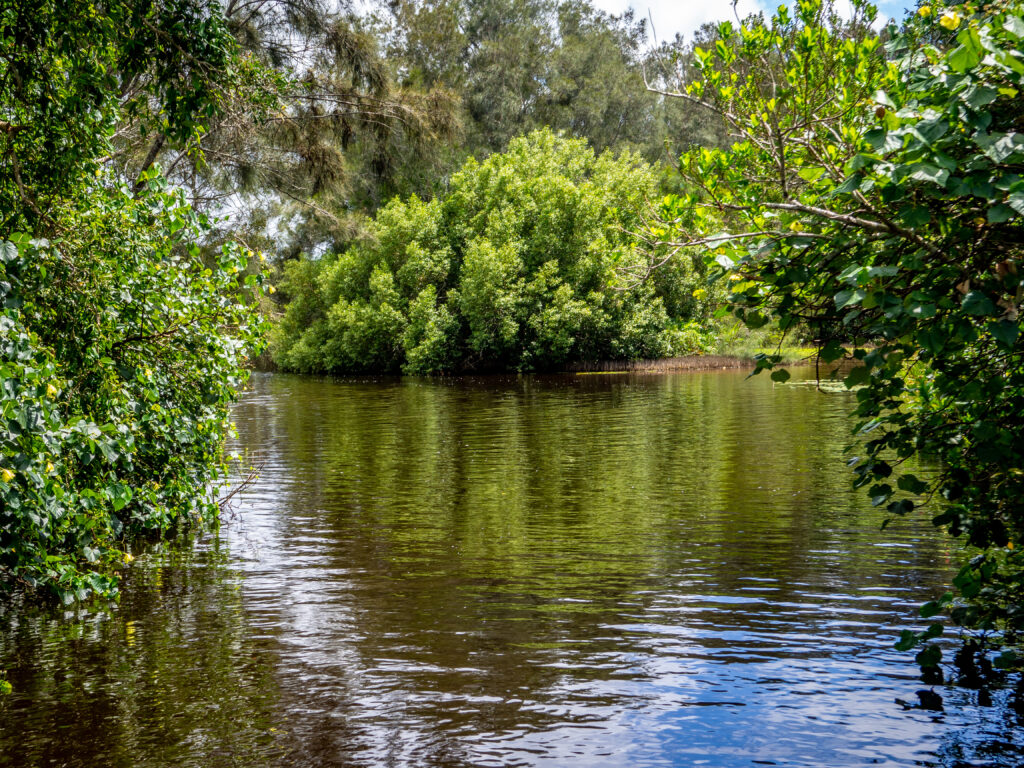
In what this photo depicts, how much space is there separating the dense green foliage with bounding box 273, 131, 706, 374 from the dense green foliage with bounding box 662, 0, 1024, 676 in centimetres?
3380

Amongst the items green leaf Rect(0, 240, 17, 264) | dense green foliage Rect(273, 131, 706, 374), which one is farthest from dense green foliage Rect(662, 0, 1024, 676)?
dense green foliage Rect(273, 131, 706, 374)

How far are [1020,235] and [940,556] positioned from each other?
570 cm

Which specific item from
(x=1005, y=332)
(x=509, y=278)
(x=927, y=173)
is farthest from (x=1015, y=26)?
(x=509, y=278)

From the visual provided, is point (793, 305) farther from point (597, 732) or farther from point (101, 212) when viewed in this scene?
point (101, 212)

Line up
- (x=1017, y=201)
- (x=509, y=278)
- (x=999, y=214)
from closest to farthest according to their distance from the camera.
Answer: (x=1017, y=201) < (x=999, y=214) < (x=509, y=278)

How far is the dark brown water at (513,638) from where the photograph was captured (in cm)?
470

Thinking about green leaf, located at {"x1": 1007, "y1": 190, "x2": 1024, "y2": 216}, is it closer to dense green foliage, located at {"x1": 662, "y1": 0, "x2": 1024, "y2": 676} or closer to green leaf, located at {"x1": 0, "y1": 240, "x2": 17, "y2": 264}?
dense green foliage, located at {"x1": 662, "y1": 0, "x2": 1024, "y2": 676}

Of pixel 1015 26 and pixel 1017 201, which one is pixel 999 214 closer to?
pixel 1017 201

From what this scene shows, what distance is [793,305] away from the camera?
3.87 meters

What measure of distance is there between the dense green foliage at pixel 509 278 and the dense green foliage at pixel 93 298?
30833mm

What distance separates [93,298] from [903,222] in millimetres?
5660

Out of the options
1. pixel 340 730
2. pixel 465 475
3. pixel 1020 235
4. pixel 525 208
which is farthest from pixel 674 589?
pixel 525 208

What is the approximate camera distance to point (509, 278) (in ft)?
136

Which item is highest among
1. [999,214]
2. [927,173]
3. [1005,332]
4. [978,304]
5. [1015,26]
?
[1015,26]
